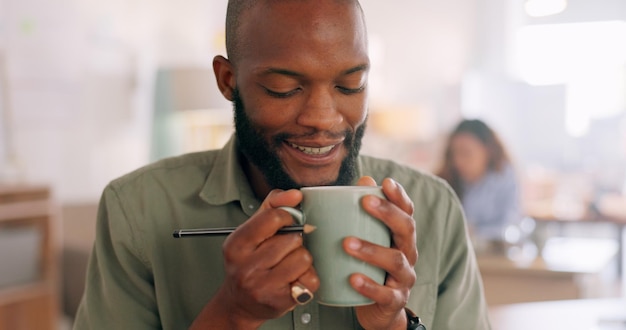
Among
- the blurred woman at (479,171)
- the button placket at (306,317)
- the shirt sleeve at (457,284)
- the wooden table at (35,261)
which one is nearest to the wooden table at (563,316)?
the shirt sleeve at (457,284)

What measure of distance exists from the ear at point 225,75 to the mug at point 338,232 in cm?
35

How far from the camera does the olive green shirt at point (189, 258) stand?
1033 millimetres

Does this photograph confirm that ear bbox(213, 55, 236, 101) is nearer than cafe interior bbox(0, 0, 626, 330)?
Yes

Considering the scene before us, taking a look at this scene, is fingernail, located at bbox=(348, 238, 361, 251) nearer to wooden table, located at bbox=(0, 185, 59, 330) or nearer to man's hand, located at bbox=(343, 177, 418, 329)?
man's hand, located at bbox=(343, 177, 418, 329)

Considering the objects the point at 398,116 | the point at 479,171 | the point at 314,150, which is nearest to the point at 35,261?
the point at 479,171

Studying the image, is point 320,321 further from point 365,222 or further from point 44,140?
point 44,140

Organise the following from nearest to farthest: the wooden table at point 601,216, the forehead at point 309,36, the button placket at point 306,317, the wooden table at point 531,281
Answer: the forehead at point 309,36, the button placket at point 306,317, the wooden table at point 531,281, the wooden table at point 601,216

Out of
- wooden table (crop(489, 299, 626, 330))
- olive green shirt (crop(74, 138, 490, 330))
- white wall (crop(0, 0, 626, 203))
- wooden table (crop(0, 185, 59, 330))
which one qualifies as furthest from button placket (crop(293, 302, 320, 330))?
white wall (crop(0, 0, 626, 203))

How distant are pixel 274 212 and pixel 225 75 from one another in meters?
0.38

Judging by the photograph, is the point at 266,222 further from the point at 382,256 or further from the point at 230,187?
the point at 230,187

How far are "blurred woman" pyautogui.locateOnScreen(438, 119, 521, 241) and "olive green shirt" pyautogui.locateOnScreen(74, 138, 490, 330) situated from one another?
298 cm

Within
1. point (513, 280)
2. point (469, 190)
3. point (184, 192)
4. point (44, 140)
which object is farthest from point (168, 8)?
point (184, 192)

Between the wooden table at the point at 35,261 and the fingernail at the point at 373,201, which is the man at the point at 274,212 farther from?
the wooden table at the point at 35,261

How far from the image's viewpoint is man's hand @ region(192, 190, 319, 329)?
735 millimetres
